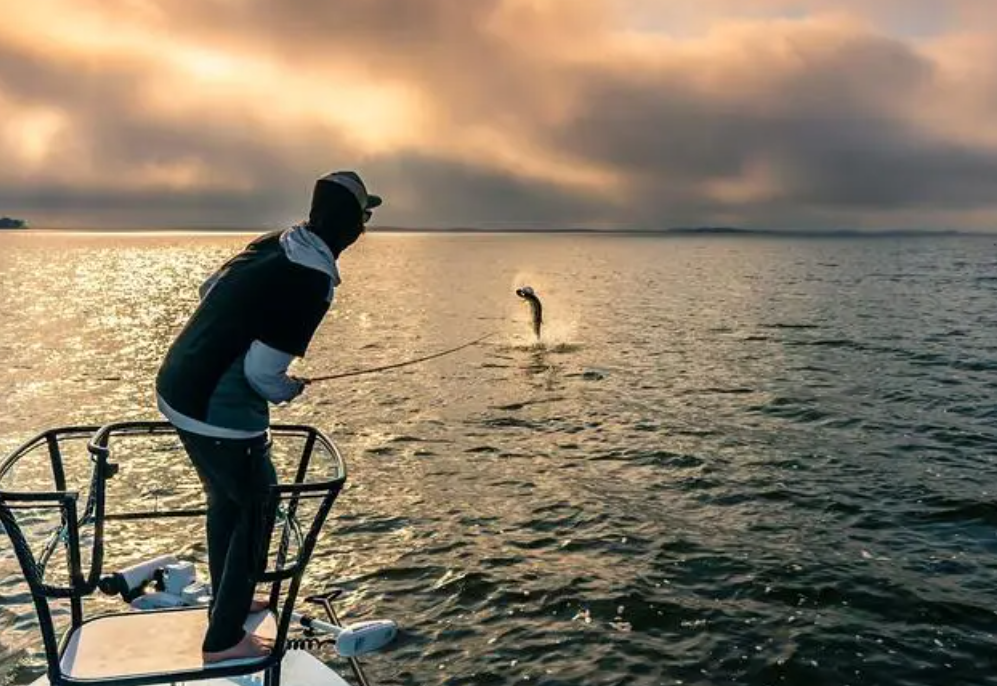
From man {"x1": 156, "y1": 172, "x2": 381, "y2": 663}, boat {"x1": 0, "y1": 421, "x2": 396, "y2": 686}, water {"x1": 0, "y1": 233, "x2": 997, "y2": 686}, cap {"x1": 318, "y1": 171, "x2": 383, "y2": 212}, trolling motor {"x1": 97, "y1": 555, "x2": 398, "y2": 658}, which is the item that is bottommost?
water {"x1": 0, "y1": 233, "x2": 997, "y2": 686}

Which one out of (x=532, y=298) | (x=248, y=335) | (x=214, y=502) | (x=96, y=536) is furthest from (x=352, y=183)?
(x=532, y=298)

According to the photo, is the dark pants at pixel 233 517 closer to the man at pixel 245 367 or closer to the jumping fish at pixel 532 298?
the man at pixel 245 367

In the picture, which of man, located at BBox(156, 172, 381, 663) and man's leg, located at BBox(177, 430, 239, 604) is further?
man's leg, located at BBox(177, 430, 239, 604)

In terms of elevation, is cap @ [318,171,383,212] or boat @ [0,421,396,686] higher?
cap @ [318,171,383,212]

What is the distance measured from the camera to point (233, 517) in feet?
16.6

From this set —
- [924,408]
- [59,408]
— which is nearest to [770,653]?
[924,408]

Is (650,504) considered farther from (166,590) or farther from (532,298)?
(532,298)

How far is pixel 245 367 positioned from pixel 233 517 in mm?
1101

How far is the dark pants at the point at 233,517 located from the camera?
4.89 metres

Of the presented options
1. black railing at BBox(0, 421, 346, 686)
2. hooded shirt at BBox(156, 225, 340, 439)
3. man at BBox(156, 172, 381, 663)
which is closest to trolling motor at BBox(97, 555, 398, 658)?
black railing at BBox(0, 421, 346, 686)

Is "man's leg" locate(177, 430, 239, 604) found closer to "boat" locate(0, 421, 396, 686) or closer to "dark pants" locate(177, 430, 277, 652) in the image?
"dark pants" locate(177, 430, 277, 652)

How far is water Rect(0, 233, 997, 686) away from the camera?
9.38 m

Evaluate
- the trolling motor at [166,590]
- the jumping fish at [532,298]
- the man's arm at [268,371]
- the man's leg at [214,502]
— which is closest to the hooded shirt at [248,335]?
the man's arm at [268,371]

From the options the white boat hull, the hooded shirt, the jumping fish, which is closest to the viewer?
the hooded shirt
